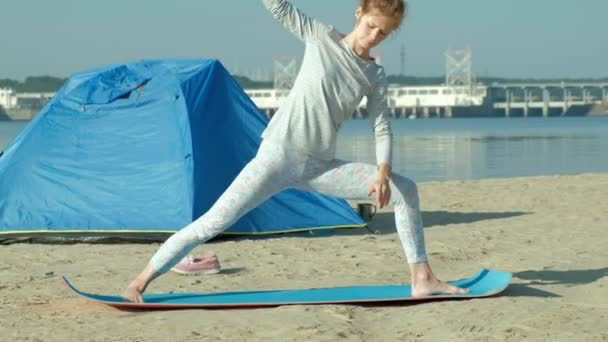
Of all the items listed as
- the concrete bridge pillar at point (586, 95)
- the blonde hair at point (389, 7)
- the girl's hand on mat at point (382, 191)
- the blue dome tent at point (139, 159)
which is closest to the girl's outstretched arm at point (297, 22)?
the blonde hair at point (389, 7)

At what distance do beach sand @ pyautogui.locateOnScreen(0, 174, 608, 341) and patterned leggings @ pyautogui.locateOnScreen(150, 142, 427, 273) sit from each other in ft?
1.07

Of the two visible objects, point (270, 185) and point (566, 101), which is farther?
point (566, 101)

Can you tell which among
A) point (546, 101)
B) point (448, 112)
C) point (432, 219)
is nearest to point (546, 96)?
point (546, 101)

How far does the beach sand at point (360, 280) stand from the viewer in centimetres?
448

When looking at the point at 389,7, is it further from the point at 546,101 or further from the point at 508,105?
the point at 546,101

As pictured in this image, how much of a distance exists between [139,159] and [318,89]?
385cm

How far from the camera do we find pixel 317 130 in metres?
4.77

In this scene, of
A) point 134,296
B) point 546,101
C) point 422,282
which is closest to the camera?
point 134,296

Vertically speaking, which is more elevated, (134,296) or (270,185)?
(270,185)

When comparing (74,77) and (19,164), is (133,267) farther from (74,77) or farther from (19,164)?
(74,77)

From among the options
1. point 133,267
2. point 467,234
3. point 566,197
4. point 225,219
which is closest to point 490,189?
point 566,197

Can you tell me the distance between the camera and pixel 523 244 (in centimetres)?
776

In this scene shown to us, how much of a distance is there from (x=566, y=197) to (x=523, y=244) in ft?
13.3

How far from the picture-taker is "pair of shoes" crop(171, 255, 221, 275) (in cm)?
639
